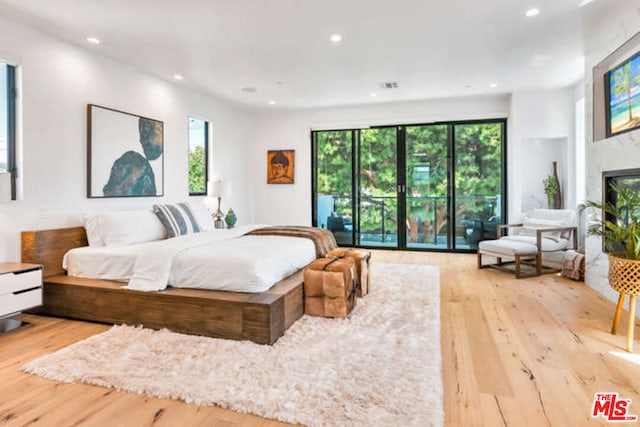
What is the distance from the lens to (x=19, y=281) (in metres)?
2.88

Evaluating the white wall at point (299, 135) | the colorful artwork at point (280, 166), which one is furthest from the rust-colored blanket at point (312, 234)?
the colorful artwork at point (280, 166)

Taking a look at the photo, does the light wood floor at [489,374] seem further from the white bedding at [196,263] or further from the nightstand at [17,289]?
the white bedding at [196,263]

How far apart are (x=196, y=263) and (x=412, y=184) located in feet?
15.2

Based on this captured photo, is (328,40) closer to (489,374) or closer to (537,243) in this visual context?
(489,374)

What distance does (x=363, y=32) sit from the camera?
11.7ft

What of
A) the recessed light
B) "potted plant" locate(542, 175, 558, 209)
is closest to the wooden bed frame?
the recessed light

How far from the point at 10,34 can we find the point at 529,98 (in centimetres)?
641

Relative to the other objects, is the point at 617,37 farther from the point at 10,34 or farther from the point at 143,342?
the point at 10,34

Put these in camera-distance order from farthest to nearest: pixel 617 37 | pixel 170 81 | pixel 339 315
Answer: pixel 170 81, pixel 617 37, pixel 339 315

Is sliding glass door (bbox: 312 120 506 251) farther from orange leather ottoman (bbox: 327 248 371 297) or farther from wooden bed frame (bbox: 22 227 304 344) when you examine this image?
wooden bed frame (bbox: 22 227 304 344)

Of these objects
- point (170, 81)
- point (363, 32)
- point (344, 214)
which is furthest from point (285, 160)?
point (363, 32)

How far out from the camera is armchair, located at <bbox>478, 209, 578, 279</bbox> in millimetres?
4625

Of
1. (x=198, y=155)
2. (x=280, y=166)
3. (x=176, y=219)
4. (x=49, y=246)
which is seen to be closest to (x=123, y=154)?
(x=176, y=219)

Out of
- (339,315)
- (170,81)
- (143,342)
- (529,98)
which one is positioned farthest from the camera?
(529,98)
